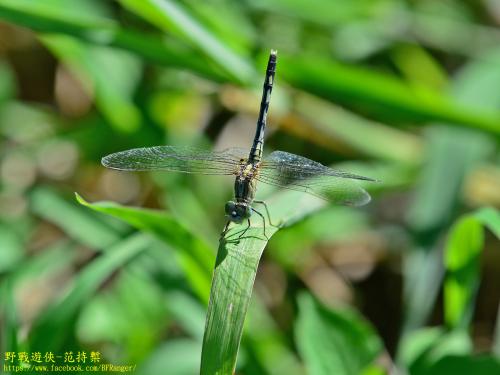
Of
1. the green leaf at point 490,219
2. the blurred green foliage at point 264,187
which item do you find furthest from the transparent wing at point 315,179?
the green leaf at point 490,219

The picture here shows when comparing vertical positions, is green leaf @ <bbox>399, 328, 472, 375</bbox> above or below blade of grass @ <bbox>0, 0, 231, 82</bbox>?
below

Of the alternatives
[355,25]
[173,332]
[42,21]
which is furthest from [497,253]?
[42,21]

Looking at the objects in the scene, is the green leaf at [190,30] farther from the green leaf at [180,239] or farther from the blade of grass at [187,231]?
the green leaf at [180,239]

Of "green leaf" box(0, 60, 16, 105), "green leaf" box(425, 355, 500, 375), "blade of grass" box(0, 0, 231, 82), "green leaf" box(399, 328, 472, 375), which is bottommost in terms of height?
"green leaf" box(399, 328, 472, 375)

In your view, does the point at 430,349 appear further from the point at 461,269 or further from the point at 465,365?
the point at 461,269

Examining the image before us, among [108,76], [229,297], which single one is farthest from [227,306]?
[108,76]

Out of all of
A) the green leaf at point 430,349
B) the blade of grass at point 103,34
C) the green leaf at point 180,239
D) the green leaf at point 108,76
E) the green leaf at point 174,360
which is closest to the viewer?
the green leaf at point 180,239

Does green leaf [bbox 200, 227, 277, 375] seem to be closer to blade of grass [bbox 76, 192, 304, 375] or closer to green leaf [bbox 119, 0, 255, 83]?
blade of grass [bbox 76, 192, 304, 375]

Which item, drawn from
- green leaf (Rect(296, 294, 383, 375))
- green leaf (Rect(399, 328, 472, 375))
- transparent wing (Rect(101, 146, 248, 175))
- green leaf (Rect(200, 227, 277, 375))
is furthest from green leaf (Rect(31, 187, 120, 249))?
green leaf (Rect(399, 328, 472, 375))

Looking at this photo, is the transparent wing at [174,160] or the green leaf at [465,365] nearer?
the green leaf at [465,365]
